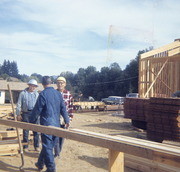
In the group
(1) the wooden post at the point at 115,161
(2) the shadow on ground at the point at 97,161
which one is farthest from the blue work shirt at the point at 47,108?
(1) the wooden post at the point at 115,161

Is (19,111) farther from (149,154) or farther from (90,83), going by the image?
(90,83)

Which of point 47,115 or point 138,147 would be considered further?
point 47,115

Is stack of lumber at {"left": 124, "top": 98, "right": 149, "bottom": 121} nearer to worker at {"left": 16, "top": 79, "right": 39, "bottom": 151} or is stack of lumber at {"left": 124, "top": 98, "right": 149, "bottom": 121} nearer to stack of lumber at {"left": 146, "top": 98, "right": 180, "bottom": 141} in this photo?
stack of lumber at {"left": 146, "top": 98, "right": 180, "bottom": 141}

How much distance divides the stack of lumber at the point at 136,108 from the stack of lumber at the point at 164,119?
2.06 meters

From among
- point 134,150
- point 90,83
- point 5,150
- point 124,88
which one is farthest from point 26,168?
point 90,83

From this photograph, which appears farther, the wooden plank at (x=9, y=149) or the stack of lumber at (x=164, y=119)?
the stack of lumber at (x=164, y=119)

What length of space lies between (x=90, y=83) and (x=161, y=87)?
52959 millimetres

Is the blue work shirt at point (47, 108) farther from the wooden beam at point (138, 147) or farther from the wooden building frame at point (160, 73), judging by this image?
the wooden building frame at point (160, 73)

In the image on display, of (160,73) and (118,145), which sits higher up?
(160,73)

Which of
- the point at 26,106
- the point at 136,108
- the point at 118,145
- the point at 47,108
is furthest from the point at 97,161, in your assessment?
the point at 136,108

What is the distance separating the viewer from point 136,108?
10039 millimetres

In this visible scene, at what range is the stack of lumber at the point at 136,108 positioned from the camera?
9695 mm

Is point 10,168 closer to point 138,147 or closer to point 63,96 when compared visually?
point 63,96

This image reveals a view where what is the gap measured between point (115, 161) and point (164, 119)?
16.1 ft
